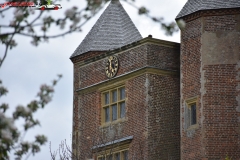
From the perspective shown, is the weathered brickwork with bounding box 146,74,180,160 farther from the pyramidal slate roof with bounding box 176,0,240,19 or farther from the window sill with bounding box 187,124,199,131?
the pyramidal slate roof with bounding box 176,0,240,19

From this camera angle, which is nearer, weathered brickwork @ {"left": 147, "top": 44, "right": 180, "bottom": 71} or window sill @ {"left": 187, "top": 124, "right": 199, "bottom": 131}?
window sill @ {"left": 187, "top": 124, "right": 199, "bottom": 131}

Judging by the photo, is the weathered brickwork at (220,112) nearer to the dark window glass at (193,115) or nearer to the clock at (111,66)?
the dark window glass at (193,115)

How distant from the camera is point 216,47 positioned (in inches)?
993

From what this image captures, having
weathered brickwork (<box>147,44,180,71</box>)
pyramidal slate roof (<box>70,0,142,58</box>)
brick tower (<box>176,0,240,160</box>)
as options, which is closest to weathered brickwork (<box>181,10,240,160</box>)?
brick tower (<box>176,0,240,160</box>)

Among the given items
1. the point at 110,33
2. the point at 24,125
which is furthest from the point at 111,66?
the point at 24,125

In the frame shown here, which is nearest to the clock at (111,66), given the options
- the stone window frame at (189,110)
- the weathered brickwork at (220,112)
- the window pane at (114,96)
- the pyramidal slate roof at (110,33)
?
the window pane at (114,96)

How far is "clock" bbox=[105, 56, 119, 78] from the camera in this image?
1108 inches

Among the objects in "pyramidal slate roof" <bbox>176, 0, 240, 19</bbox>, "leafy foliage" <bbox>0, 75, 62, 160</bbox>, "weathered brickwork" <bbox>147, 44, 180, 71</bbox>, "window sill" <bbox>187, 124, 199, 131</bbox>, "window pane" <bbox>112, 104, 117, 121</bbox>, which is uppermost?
"pyramidal slate roof" <bbox>176, 0, 240, 19</bbox>

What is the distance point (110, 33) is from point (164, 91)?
451 centimetres

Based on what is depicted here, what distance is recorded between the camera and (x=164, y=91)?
2681cm

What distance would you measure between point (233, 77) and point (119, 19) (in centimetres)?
727

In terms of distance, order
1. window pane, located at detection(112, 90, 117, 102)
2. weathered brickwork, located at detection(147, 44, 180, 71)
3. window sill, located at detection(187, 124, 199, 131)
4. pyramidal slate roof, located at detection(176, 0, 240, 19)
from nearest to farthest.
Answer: window sill, located at detection(187, 124, 199, 131), pyramidal slate roof, located at detection(176, 0, 240, 19), weathered brickwork, located at detection(147, 44, 180, 71), window pane, located at detection(112, 90, 117, 102)

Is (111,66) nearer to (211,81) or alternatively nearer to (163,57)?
(163,57)

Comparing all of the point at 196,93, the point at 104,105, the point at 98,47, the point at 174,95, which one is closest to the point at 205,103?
the point at 196,93
